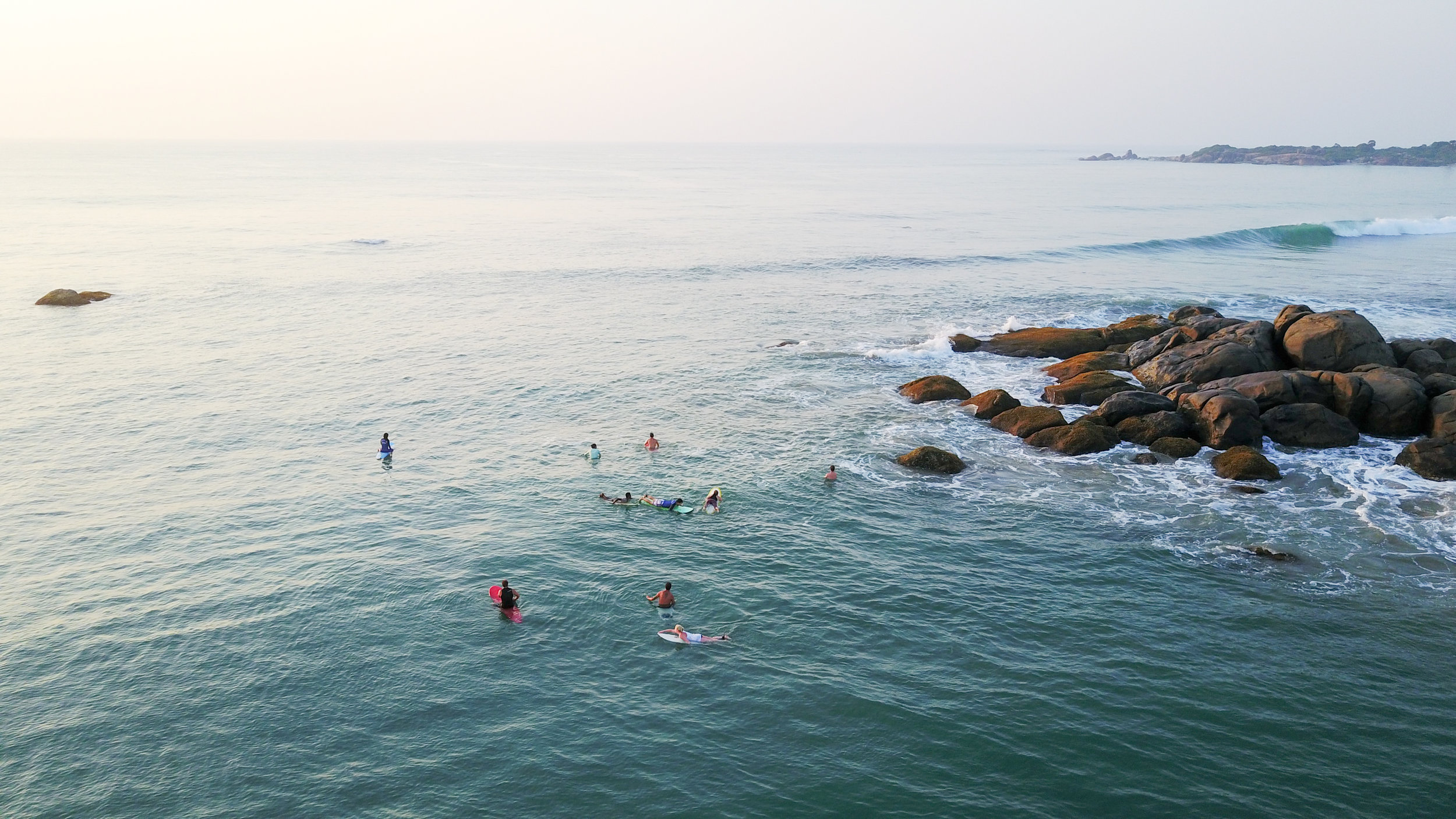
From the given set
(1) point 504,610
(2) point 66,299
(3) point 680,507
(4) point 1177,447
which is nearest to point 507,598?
(1) point 504,610

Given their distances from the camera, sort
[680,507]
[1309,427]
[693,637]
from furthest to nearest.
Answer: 1. [1309,427]
2. [680,507]
3. [693,637]

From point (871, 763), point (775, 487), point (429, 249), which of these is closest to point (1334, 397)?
point (775, 487)

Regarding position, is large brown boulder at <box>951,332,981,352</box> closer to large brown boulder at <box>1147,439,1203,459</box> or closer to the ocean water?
the ocean water

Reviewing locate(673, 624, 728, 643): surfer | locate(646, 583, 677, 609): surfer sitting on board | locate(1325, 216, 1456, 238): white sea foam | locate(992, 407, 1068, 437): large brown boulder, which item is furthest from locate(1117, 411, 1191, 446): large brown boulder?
locate(1325, 216, 1456, 238): white sea foam

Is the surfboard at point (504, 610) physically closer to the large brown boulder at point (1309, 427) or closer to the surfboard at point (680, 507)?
the surfboard at point (680, 507)

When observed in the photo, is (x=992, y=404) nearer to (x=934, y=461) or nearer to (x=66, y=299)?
(x=934, y=461)

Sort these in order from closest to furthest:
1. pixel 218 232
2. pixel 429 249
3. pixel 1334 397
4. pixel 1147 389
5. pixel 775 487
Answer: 1. pixel 775 487
2. pixel 1334 397
3. pixel 1147 389
4. pixel 429 249
5. pixel 218 232

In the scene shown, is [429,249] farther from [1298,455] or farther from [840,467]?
[1298,455]

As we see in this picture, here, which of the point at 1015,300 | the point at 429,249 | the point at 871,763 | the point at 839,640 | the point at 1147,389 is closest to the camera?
the point at 871,763
